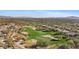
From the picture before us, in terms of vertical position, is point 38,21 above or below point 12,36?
above
